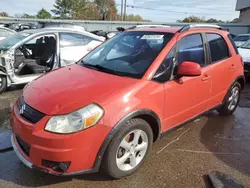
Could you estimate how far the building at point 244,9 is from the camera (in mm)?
39812

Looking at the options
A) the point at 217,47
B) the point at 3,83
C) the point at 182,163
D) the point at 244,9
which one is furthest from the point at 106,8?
the point at 182,163

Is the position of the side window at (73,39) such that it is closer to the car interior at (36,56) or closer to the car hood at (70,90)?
the car interior at (36,56)

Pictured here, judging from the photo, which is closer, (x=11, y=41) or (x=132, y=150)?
(x=132, y=150)

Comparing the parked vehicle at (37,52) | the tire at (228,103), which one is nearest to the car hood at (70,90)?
the tire at (228,103)

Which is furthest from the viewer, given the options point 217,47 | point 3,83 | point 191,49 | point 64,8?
point 64,8

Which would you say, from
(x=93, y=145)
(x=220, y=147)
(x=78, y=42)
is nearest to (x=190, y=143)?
(x=220, y=147)

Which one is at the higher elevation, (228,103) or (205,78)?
(205,78)

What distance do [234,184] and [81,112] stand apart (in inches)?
74.1

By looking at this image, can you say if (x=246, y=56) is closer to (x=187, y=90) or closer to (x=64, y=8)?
(x=187, y=90)

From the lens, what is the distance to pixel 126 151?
269cm

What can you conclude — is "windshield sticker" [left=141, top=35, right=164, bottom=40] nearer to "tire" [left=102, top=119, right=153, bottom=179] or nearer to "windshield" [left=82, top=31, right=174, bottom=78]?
"windshield" [left=82, top=31, right=174, bottom=78]

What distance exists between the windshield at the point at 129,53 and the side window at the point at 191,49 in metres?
0.24

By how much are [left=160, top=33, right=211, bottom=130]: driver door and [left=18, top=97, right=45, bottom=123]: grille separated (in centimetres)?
147

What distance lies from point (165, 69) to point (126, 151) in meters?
1.10
